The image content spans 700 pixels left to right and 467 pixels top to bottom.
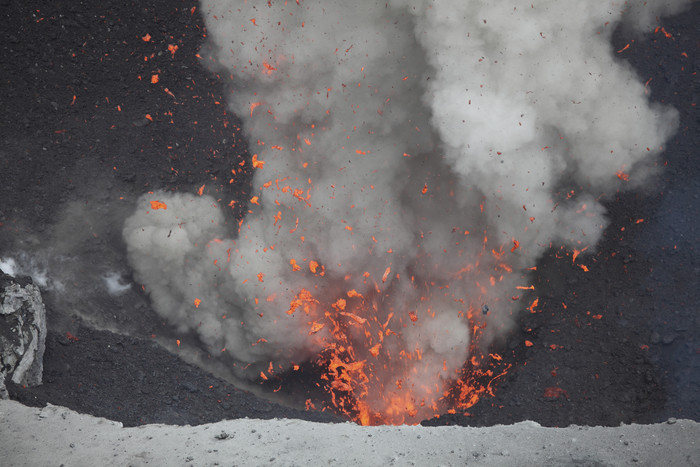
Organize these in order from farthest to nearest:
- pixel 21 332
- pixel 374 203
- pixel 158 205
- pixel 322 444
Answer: pixel 158 205 < pixel 374 203 < pixel 21 332 < pixel 322 444

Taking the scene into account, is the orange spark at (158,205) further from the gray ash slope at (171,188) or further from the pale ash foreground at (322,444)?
the pale ash foreground at (322,444)

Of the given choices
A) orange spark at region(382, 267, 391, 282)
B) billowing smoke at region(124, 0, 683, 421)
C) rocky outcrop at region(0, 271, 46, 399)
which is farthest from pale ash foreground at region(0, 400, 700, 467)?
orange spark at region(382, 267, 391, 282)

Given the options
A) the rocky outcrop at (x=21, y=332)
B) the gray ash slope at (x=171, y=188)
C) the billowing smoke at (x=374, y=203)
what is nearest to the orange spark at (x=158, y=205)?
the billowing smoke at (x=374, y=203)

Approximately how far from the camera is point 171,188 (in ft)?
35.4

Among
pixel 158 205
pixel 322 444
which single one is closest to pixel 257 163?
pixel 158 205

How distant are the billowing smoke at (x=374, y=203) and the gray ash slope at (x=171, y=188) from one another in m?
0.42

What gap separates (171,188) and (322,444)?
6.31 meters

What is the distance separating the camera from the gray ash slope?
8492 millimetres

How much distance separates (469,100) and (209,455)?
6.30 metres

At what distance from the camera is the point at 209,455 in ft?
19.6

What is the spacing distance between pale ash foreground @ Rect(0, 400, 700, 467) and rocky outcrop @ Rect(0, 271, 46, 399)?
111 cm

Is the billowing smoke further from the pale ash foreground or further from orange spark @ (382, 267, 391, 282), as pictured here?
the pale ash foreground

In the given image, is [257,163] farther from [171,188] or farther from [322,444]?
[322,444]

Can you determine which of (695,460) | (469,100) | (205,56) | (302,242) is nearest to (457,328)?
(302,242)
